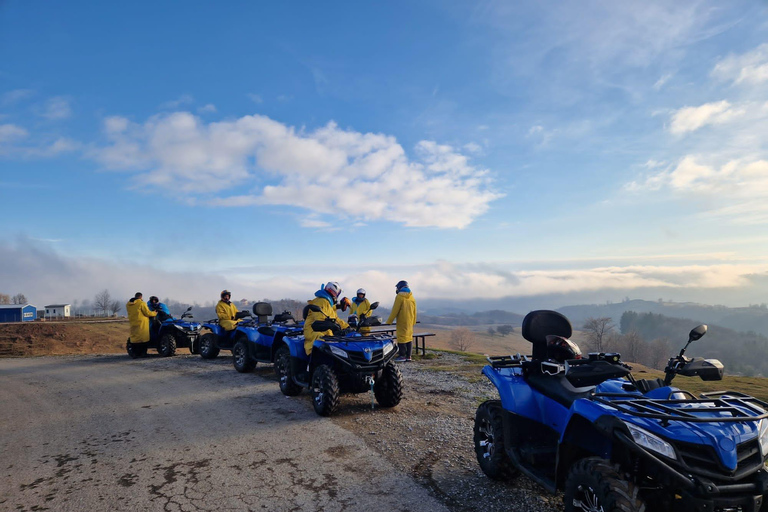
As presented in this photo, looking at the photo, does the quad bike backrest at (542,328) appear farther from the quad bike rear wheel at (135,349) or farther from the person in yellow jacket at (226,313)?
the quad bike rear wheel at (135,349)

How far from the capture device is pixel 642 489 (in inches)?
125

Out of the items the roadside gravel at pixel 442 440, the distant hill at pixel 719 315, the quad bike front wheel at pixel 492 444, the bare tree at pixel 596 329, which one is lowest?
the distant hill at pixel 719 315

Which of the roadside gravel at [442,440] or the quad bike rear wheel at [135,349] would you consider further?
the quad bike rear wheel at [135,349]

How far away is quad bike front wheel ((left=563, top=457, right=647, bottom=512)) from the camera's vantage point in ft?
9.55

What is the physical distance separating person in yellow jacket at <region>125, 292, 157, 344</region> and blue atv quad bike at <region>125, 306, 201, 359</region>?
14.4 inches

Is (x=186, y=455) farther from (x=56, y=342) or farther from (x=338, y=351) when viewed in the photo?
(x=56, y=342)

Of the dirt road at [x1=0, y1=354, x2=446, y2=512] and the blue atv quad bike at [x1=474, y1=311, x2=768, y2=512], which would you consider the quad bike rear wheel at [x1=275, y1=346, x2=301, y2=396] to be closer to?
the dirt road at [x1=0, y1=354, x2=446, y2=512]

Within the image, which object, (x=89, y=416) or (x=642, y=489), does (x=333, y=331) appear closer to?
(x=89, y=416)

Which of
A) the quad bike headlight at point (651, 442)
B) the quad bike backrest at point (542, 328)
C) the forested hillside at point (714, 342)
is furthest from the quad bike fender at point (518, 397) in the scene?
the forested hillside at point (714, 342)

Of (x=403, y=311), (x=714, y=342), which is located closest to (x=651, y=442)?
(x=403, y=311)

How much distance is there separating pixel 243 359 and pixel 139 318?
6581mm

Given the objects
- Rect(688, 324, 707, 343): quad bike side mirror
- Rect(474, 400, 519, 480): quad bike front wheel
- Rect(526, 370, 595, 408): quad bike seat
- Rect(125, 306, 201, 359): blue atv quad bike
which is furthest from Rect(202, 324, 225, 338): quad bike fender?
Rect(688, 324, 707, 343): quad bike side mirror

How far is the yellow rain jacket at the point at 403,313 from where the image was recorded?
41.3 feet

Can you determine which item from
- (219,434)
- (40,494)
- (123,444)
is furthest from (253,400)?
(40,494)
